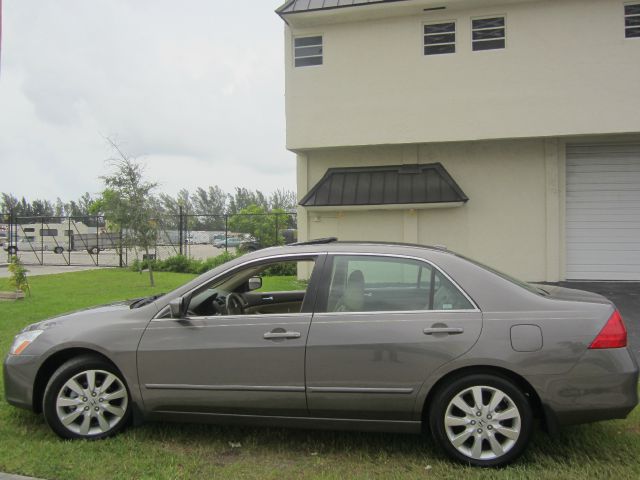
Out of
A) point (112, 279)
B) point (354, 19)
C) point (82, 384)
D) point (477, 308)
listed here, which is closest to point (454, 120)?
point (354, 19)

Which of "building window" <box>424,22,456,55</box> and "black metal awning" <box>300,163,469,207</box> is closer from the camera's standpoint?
"building window" <box>424,22,456,55</box>

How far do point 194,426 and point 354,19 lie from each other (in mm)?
11191

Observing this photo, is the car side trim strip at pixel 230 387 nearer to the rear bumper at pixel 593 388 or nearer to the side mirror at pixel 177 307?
the side mirror at pixel 177 307

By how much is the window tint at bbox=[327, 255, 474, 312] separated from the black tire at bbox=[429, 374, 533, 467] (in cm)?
54

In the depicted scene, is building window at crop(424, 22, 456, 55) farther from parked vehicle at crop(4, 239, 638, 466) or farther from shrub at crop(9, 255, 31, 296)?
shrub at crop(9, 255, 31, 296)

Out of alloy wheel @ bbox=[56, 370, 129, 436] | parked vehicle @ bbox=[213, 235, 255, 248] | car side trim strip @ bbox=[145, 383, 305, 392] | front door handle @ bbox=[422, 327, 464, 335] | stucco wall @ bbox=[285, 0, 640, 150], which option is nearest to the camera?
front door handle @ bbox=[422, 327, 464, 335]

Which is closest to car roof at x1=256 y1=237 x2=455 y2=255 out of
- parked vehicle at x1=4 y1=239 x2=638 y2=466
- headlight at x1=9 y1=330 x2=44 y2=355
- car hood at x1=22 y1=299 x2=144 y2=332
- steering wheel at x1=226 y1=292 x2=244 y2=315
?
parked vehicle at x1=4 y1=239 x2=638 y2=466

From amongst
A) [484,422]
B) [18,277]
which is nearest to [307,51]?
[18,277]

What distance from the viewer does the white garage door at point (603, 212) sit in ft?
41.9

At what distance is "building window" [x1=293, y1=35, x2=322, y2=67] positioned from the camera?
525 inches

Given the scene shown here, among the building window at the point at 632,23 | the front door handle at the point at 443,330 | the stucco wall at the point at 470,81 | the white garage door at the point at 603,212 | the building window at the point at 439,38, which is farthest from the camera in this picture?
the white garage door at the point at 603,212

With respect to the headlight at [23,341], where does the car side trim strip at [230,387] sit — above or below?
below

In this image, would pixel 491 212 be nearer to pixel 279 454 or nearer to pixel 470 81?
pixel 470 81

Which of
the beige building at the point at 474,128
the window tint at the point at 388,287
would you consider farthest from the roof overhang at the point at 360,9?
the window tint at the point at 388,287
